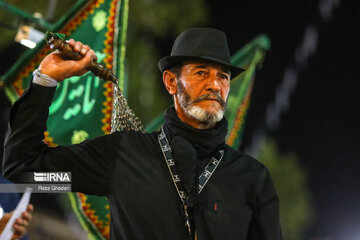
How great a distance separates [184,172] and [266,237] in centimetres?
56

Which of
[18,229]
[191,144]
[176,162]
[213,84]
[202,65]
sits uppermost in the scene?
[202,65]

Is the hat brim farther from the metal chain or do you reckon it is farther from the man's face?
the metal chain

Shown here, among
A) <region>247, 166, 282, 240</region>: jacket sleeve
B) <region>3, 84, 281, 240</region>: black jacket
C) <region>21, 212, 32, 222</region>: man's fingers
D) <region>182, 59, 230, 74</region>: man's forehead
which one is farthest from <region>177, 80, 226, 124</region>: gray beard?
<region>21, 212, 32, 222</region>: man's fingers

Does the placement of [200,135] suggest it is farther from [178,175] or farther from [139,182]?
[139,182]

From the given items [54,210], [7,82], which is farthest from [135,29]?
[7,82]

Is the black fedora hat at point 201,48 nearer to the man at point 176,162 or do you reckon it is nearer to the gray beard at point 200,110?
the man at point 176,162

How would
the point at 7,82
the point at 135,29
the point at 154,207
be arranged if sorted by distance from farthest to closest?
1. the point at 135,29
2. the point at 7,82
3. the point at 154,207

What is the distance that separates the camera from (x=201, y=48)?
274cm

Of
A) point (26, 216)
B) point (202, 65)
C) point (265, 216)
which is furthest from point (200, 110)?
point (26, 216)

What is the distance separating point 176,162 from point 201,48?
68cm

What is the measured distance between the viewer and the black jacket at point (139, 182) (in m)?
2.29

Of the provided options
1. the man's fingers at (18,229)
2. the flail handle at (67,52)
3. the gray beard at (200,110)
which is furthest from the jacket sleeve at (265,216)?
the man's fingers at (18,229)

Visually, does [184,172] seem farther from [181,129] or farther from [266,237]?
[266,237]

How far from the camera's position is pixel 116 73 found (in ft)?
9.71
